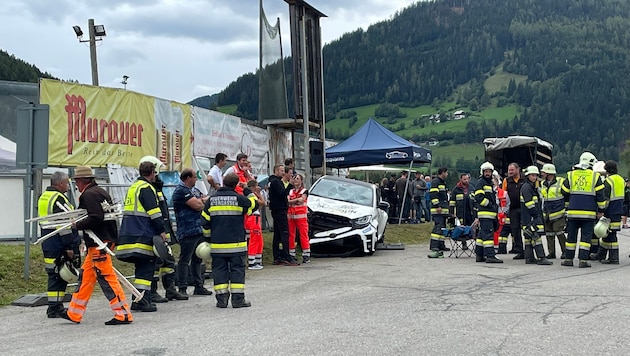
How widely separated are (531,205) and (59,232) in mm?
9268

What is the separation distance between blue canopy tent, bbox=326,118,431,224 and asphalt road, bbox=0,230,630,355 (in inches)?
422

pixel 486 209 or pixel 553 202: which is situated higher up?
pixel 553 202

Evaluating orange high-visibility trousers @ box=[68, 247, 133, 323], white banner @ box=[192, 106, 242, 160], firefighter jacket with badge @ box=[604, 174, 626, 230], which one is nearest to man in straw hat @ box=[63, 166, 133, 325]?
orange high-visibility trousers @ box=[68, 247, 133, 323]

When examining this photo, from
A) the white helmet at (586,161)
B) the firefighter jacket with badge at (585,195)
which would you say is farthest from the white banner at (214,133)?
the white helmet at (586,161)

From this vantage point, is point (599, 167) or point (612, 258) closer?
point (612, 258)

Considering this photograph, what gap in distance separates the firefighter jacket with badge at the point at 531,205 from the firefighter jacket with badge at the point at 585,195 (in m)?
0.69

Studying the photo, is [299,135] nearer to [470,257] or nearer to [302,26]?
[302,26]

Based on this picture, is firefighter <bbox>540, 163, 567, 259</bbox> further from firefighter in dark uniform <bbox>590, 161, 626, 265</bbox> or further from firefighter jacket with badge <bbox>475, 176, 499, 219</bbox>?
firefighter jacket with badge <bbox>475, 176, 499, 219</bbox>

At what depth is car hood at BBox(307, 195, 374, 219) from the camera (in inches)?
667

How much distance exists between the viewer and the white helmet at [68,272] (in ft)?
31.4

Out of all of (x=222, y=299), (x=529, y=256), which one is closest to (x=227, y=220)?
(x=222, y=299)

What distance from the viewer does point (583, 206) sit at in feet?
46.9

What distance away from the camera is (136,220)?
31.7ft

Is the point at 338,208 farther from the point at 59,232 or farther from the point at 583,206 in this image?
the point at 59,232
